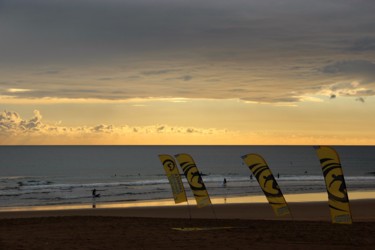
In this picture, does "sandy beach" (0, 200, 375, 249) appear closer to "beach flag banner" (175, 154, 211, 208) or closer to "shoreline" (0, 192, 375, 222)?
"beach flag banner" (175, 154, 211, 208)

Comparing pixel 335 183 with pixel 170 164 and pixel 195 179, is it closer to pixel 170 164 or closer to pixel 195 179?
pixel 195 179

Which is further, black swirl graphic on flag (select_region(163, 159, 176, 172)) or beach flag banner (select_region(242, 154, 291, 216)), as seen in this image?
black swirl graphic on flag (select_region(163, 159, 176, 172))

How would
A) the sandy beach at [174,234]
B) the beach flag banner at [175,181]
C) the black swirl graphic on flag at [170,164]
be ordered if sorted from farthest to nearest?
1. the black swirl graphic on flag at [170,164]
2. the beach flag banner at [175,181]
3. the sandy beach at [174,234]

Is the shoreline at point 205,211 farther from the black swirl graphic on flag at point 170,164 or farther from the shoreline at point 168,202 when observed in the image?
the black swirl graphic on flag at point 170,164

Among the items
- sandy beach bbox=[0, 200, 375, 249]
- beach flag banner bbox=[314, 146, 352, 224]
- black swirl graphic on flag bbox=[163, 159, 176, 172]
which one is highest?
black swirl graphic on flag bbox=[163, 159, 176, 172]

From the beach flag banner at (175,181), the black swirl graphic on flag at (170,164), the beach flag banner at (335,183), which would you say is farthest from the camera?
the black swirl graphic on flag at (170,164)

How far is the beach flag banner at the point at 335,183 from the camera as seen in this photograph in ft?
58.7

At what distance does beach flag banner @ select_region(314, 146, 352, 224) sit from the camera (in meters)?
17.9

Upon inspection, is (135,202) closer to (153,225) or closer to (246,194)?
(246,194)

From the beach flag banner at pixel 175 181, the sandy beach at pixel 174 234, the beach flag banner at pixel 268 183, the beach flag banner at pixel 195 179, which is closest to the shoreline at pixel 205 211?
the beach flag banner at pixel 175 181

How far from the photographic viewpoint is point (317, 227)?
2066 cm

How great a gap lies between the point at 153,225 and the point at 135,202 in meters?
20.0

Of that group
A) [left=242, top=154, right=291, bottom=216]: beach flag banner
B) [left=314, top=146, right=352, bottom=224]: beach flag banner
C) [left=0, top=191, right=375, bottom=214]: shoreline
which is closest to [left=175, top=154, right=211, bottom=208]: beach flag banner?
[left=242, top=154, right=291, bottom=216]: beach flag banner

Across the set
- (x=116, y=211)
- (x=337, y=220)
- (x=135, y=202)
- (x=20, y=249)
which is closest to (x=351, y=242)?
(x=337, y=220)
